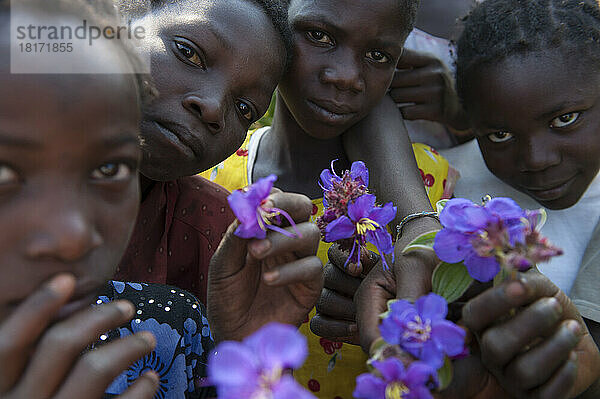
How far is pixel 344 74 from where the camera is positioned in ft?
5.58

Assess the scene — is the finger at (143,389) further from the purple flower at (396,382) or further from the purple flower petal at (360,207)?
the purple flower petal at (360,207)

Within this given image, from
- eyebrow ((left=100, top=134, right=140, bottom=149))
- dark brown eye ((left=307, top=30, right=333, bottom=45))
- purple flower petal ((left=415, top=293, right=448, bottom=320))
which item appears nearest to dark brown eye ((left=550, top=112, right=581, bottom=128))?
dark brown eye ((left=307, top=30, right=333, bottom=45))

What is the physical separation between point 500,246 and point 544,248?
0.06 meters

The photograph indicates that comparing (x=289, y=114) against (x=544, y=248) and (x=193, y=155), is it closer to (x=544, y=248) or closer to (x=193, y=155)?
(x=193, y=155)

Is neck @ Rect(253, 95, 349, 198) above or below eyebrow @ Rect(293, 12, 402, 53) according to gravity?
below

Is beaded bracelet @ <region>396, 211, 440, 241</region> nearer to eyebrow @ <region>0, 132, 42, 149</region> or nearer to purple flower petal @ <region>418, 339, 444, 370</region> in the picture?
purple flower petal @ <region>418, 339, 444, 370</region>

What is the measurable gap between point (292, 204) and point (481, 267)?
36 centimetres

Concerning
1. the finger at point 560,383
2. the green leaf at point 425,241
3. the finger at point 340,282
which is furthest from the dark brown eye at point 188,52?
the finger at point 560,383

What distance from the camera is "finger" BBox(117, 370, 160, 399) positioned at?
84 centimetres

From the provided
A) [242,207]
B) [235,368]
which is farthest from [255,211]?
[235,368]

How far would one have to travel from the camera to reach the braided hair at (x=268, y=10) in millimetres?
1574

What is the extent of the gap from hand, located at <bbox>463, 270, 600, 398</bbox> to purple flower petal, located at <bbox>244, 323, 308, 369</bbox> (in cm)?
37

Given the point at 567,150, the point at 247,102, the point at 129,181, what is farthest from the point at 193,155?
the point at 567,150

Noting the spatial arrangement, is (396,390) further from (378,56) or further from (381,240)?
(378,56)
